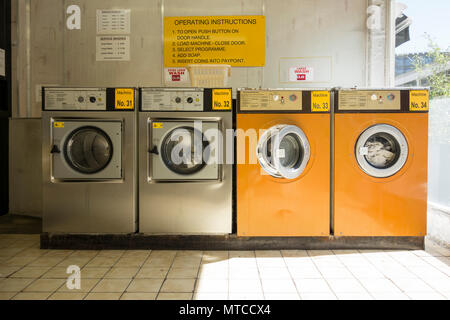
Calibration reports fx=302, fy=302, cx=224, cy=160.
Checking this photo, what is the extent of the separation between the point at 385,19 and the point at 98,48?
11.2 ft

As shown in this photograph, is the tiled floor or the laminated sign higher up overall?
the laminated sign

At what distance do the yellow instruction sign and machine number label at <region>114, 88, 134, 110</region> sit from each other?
1320mm

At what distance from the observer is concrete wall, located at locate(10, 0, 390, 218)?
3588 millimetres

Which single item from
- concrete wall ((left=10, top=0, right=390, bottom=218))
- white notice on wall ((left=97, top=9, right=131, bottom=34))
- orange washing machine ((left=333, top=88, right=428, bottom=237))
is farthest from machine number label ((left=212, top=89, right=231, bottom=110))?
white notice on wall ((left=97, top=9, right=131, bottom=34))

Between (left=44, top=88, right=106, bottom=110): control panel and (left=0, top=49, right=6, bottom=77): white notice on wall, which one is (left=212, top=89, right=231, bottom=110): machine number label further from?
(left=0, top=49, right=6, bottom=77): white notice on wall

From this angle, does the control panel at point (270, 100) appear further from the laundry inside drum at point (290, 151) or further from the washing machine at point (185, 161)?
the laundry inside drum at point (290, 151)

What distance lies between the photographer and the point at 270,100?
248 centimetres

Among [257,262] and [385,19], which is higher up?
[385,19]

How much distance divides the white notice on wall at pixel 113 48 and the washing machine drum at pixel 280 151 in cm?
222

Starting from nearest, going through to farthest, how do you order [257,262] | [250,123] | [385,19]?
[257,262] → [250,123] → [385,19]

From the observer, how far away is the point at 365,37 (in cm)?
358

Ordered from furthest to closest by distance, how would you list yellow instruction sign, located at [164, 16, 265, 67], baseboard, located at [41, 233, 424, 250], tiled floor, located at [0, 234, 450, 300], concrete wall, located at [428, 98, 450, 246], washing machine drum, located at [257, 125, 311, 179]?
yellow instruction sign, located at [164, 16, 265, 67] → concrete wall, located at [428, 98, 450, 246] → baseboard, located at [41, 233, 424, 250] → washing machine drum, located at [257, 125, 311, 179] → tiled floor, located at [0, 234, 450, 300]
